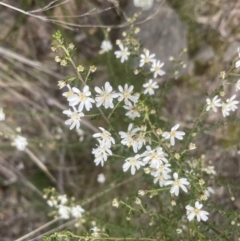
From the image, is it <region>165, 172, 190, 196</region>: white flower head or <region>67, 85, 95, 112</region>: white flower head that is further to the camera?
<region>165, 172, 190, 196</region>: white flower head

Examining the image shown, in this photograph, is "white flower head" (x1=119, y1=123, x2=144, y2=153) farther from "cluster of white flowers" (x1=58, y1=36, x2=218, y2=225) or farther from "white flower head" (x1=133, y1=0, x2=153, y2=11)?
"white flower head" (x1=133, y1=0, x2=153, y2=11)

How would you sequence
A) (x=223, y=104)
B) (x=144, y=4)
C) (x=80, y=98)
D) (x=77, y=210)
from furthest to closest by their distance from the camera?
1. (x=144, y=4)
2. (x=77, y=210)
3. (x=223, y=104)
4. (x=80, y=98)

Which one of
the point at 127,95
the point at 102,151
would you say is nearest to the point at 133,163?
the point at 102,151

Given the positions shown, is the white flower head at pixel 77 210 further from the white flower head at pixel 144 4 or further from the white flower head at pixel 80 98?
the white flower head at pixel 144 4

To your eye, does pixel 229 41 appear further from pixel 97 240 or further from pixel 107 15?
pixel 97 240

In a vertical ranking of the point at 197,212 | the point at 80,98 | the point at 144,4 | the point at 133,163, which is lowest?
the point at 197,212

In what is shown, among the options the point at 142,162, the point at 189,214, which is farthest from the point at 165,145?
the point at 189,214

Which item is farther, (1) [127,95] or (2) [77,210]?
(2) [77,210]

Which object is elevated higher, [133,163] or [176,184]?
[133,163]

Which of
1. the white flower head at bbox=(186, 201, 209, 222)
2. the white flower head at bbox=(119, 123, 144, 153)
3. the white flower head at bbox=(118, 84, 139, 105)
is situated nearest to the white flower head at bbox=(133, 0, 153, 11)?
the white flower head at bbox=(118, 84, 139, 105)

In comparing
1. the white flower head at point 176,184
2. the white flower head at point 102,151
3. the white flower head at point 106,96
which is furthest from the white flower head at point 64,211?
the white flower head at point 106,96

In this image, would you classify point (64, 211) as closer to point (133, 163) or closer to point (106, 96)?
point (133, 163)
